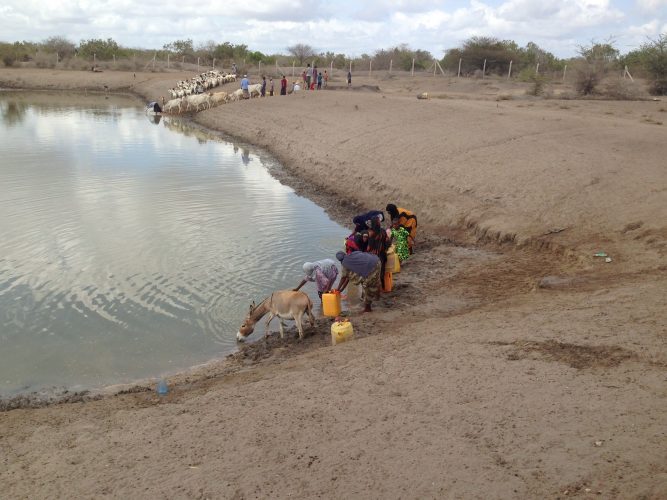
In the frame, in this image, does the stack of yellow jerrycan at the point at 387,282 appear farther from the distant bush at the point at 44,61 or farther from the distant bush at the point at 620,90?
the distant bush at the point at 44,61

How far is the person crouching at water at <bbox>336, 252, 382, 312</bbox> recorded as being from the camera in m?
10.0

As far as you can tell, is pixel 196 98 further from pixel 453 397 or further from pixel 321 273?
pixel 453 397

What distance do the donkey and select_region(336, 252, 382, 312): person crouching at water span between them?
1111 mm

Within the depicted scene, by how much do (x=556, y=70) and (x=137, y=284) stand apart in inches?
1846

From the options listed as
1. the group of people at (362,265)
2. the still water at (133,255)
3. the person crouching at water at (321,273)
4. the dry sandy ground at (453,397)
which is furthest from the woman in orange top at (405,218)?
the person crouching at water at (321,273)

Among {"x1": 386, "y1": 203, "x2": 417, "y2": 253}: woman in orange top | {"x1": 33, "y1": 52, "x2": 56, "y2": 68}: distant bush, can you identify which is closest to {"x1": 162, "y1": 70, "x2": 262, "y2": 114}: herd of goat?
{"x1": 33, "y1": 52, "x2": 56, "y2": 68}: distant bush

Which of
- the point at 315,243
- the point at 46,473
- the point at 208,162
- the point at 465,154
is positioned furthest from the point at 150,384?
the point at 208,162

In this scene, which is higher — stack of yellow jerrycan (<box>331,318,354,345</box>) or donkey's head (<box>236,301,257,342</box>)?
stack of yellow jerrycan (<box>331,318,354,345</box>)

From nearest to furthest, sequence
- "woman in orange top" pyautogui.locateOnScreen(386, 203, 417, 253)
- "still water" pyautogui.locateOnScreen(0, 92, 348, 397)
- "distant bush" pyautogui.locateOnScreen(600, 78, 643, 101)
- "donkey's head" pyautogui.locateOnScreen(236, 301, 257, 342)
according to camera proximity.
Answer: "still water" pyautogui.locateOnScreen(0, 92, 348, 397) < "donkey's head" pyautogui.locateOnScreen(236, 301, 257, 342) < "woman in orange top" pyautogui.locateOnScreen(386, 203, 417, 253) < "distant bush" pyautogui.locateOnScreen(600, 78, 643, 101)

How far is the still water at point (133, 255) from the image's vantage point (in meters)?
9.38

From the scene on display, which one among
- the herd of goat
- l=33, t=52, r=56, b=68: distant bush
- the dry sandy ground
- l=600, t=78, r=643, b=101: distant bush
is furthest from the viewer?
l=33, t=52, r=56, b=68: distant bush

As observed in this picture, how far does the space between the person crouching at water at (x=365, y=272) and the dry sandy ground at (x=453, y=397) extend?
423 millimetres

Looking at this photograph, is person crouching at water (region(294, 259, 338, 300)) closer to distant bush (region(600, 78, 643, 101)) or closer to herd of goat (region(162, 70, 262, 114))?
distant bush (region(600, 78, 643, 101))

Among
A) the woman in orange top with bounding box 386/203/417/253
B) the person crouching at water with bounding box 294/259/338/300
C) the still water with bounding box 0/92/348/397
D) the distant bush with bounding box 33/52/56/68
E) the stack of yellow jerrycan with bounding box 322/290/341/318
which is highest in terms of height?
the distant bush with bounding box 33/52/56/68
